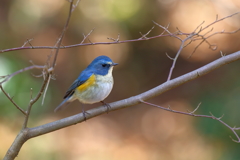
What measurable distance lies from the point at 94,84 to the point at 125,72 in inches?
80.5

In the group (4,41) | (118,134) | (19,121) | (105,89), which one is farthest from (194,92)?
(4,41)

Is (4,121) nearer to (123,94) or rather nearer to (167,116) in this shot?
(123,94)

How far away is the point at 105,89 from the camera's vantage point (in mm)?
2469

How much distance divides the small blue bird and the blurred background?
0.76 m

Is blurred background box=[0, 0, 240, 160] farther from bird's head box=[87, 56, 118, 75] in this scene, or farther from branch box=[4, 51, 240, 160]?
branch box=[4, 51, 240, 160]

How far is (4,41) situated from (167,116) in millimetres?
2570

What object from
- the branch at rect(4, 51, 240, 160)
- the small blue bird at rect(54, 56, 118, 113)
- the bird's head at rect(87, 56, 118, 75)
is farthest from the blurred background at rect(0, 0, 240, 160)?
the branch at rect(4, 51, 240, 160)

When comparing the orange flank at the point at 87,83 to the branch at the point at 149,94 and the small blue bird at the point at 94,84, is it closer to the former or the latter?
the small blue bird at the point at 94,84

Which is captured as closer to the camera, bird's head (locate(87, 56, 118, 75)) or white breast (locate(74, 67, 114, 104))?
white breast (locate(74, 67, 114, 104))

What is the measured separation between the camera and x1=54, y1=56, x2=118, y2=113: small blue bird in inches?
97.2

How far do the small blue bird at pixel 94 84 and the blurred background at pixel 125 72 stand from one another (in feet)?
2.51

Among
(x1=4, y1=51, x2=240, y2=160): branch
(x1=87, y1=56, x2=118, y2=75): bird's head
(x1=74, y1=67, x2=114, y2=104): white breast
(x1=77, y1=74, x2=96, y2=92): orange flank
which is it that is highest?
(x1=87, y1=56, x2=118, y2=75): bird's head

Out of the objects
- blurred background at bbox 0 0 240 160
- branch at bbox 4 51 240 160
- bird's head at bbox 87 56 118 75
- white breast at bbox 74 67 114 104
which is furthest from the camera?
blurred background at bbox 0 0 240 160

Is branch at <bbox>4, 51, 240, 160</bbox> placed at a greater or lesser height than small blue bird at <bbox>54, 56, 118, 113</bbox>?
lesser
